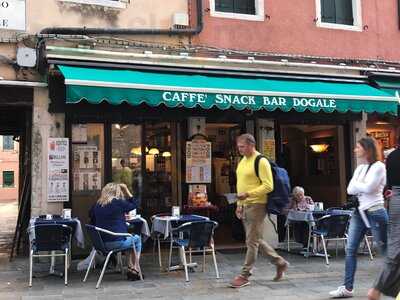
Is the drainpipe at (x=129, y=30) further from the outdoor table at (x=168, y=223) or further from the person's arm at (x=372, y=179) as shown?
the person's arm at (x=372, y=179)

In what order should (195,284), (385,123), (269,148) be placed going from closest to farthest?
1. (195,284)
2. (269,148)
3. (385,123)

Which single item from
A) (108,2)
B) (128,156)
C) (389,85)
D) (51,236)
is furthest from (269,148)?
(51,236)

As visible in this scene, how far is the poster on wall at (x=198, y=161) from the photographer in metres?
10.3

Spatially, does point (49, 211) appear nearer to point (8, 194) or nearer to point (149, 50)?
point (149, 50)

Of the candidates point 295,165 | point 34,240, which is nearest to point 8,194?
point 295,165

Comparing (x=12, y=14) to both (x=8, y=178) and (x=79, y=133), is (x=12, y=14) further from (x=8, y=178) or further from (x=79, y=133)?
(x=8, y=178)

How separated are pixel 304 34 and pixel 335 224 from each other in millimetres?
4055

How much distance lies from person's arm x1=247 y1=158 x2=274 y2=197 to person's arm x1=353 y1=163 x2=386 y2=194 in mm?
1132

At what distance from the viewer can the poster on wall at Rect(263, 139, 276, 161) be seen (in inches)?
423

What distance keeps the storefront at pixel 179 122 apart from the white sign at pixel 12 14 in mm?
1103

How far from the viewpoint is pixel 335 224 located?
8992mm

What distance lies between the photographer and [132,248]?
7.59 m

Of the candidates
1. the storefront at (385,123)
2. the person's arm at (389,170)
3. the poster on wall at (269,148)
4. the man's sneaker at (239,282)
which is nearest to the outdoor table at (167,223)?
the man's sneaker at (239,282)

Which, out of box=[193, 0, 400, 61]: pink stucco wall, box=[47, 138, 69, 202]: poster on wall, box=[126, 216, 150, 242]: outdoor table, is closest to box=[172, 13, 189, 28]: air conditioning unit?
box=[193, 0, 400, 61]: pink stucco wall
